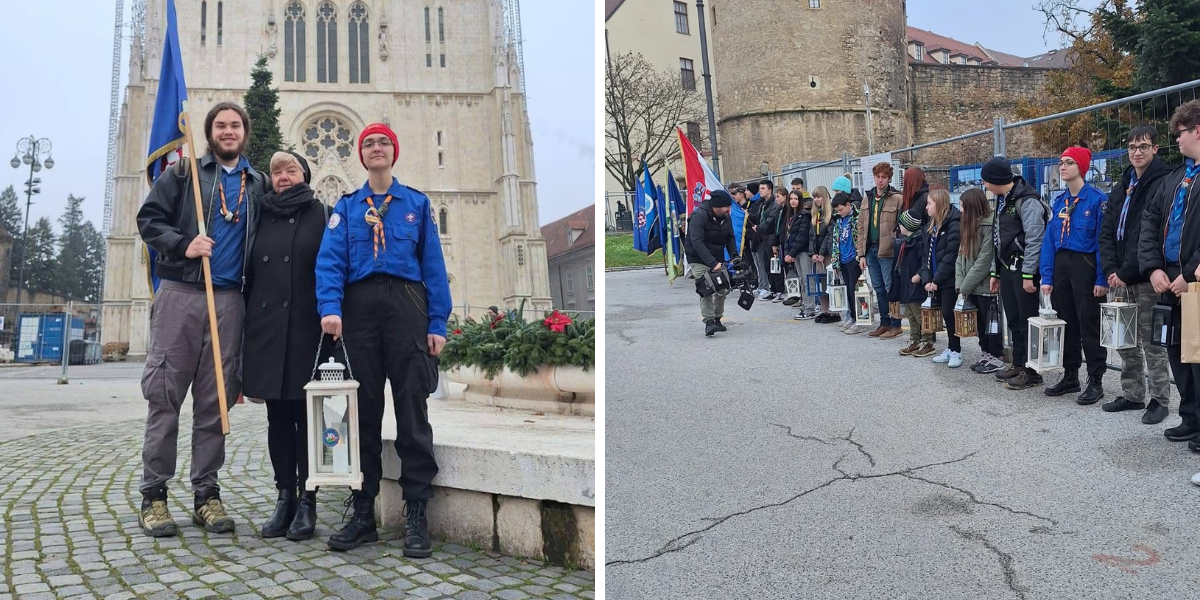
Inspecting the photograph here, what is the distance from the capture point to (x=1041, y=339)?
6.36m

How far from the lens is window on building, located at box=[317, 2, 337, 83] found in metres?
52.6

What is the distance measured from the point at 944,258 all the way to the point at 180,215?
5.74m

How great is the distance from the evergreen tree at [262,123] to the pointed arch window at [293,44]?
1613cm

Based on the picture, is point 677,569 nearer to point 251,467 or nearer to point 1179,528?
point 1179,528

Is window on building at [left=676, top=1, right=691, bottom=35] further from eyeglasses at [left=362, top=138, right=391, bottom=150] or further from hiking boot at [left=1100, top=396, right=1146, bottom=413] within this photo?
eyeglasses at [left=362, top=138, right=391, bottom=150]

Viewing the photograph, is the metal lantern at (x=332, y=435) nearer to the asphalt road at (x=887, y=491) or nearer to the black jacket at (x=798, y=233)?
the asphalt road at (x=887, y=491)

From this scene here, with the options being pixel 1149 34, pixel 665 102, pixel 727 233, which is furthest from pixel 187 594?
pixel 665 102

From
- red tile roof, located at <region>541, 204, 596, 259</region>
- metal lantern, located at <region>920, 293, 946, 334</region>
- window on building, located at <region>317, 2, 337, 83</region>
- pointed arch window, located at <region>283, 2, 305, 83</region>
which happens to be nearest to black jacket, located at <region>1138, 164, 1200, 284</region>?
metal lantern, located at <region>920, 293, 946, 334</region>

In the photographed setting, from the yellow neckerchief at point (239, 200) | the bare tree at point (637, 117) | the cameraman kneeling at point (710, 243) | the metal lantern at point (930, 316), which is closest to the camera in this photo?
the yellow neckerchief at point (239, 200)

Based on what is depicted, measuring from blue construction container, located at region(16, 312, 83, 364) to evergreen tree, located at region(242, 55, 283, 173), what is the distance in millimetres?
7049

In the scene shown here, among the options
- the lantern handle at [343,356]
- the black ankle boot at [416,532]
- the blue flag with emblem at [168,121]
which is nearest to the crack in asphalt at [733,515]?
the black ankle boot at [416,532]

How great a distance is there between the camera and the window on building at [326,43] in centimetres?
5256

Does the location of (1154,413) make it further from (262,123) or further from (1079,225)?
(262,123)

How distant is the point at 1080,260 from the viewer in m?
6.25
